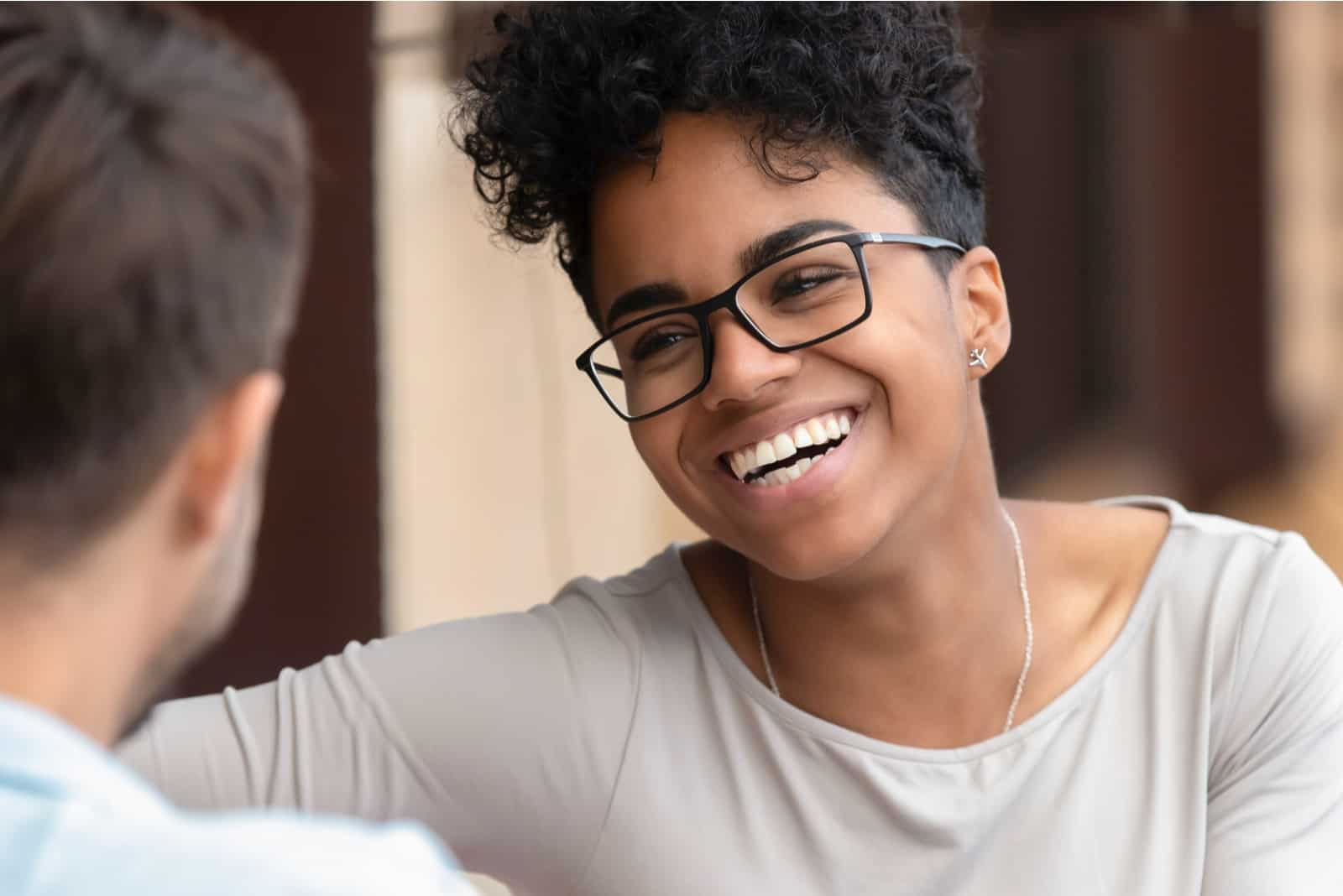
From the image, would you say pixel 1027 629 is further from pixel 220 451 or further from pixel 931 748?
pixel 220 451

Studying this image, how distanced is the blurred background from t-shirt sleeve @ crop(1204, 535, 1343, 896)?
0.96m

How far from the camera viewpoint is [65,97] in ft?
3.05

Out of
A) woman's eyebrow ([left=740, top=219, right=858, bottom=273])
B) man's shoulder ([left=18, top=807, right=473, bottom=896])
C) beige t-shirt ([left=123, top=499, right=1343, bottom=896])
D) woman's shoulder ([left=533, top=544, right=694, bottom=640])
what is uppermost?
woman's eyebrow ([left=740, top=219, right=858, bottom=273])

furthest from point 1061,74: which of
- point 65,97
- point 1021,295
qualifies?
point 65,97

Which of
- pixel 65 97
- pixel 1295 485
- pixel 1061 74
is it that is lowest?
pixel 1295 485

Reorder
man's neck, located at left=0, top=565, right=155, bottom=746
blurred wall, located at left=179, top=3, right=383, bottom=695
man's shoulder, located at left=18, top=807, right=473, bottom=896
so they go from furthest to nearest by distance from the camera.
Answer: blurred wall, located at left=179, top=3, right=383, bottom=695, man's neck, located at left=0, top=565, right=155, bottom=746, man's shoulder, located at left=18, top=807, right=473, bottom=896

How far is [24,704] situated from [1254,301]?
702 centimetres

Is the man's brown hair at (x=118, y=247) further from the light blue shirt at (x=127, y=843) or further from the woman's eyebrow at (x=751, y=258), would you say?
the woman's eyebrow at (x=751, y=258)

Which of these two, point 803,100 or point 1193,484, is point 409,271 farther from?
point 1193,484

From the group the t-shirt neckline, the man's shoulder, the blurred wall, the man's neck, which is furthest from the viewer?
the blurred wall

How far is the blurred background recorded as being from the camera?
120 inches

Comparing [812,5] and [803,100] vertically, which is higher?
[812,5]

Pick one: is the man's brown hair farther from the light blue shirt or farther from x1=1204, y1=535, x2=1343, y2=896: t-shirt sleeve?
x1=1204, y1=535, x2=1343, y2=896: t-shirt sleeve

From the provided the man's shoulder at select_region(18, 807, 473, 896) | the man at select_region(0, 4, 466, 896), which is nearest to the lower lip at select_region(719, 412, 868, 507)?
the man at select_region(0, 4, 466, 896)
